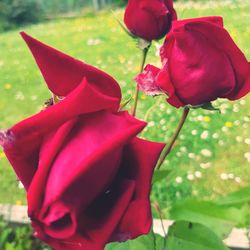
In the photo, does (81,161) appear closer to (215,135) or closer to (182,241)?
(182,241)

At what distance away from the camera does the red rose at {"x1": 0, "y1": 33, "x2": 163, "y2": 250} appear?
16.2 inches

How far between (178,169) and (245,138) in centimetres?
52

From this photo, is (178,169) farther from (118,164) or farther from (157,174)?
(118,164)

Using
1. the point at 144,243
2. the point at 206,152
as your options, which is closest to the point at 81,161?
the point at 144,243

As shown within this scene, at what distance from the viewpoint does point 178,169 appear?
301 centimetres

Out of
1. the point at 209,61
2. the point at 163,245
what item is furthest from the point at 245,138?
the point at 209,61

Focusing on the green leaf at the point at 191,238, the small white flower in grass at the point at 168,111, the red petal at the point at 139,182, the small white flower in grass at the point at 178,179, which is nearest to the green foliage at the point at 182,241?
the green leaf at the point at 191,238

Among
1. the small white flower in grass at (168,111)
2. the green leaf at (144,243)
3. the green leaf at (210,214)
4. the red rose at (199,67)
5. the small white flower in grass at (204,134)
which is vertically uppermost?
the red rose at (199,67)

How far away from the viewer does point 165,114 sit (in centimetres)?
368

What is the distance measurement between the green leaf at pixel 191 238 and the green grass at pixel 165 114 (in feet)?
0.50

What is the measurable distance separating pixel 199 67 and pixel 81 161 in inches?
7.7

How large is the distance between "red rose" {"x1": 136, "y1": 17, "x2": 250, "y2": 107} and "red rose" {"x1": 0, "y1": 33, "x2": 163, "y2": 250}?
3.9 inches

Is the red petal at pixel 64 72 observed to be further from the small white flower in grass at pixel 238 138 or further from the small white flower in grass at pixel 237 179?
the small white flower in grass at pixel 238 138

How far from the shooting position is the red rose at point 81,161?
0.41 meters
